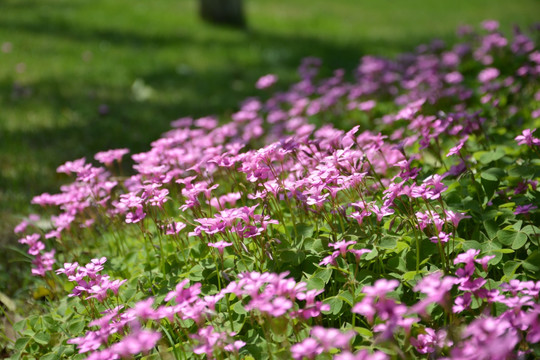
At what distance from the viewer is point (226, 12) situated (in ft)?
36.7

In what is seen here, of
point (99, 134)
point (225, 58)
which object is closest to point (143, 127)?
point (99, 134)

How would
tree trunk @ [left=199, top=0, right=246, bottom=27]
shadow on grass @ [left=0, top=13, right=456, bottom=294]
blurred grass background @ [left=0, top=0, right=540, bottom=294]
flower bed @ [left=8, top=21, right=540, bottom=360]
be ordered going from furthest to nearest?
tree trunk @ [left=199, top=0, right=246, bottom=27] → blurred grass background @ [left=0, top=0, right=540, bottom=294] → shadow on grass @ [left=0, top=13, right=456, bottom=294] → flower bed @ [left=8, top=21, right=540, bottom=360]

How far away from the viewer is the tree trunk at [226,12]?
11141 mm

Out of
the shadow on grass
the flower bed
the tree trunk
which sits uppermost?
the tree trunk

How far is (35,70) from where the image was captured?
25.0 ft

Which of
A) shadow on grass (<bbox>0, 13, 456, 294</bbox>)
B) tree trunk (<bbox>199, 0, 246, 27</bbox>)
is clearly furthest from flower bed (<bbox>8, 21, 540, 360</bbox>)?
tree trunk (<bbox>199, 0, 246, 27</bbox>)

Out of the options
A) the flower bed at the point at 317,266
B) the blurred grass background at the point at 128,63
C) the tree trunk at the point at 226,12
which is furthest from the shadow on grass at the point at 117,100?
the tree trunk at the point at 226,12

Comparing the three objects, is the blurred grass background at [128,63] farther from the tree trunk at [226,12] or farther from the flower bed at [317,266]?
the flower bed at [317,266]

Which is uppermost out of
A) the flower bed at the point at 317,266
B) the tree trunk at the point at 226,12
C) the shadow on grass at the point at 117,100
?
the tree trunk at the point at 226,12

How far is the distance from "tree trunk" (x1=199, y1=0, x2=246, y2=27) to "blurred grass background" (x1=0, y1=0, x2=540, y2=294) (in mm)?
382

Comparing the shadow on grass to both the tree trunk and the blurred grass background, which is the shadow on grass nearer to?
the blurred grass background

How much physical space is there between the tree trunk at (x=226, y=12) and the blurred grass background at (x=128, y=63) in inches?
15.0

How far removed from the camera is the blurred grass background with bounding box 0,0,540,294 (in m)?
5.11

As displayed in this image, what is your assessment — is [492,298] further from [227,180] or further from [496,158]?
[227,180]
